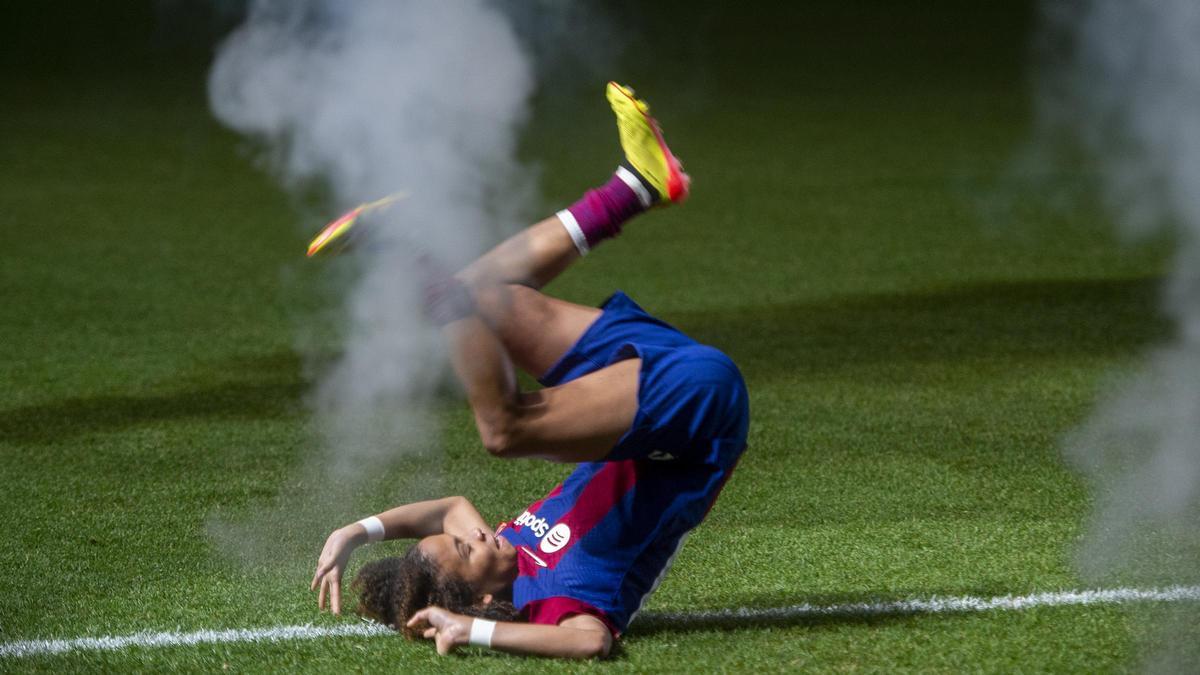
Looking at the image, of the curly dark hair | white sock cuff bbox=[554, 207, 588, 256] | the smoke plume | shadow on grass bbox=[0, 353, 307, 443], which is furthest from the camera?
the smoke plume

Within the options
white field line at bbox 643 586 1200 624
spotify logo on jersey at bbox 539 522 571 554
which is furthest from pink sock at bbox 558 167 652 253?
white field line at bbox 643 586 1200 624

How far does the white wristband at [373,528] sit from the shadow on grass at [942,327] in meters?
2.68

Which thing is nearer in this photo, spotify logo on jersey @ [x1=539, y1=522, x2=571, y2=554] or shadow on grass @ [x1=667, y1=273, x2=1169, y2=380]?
spotify logo on jersey @ [x1=539, y1=522, x2=571, y2=554]

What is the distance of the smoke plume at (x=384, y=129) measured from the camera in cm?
582

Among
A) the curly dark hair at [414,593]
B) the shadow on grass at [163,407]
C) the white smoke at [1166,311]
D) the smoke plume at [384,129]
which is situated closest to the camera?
the curly dark hair at [414,593]

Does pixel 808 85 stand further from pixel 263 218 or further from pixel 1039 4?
pixel 263 218

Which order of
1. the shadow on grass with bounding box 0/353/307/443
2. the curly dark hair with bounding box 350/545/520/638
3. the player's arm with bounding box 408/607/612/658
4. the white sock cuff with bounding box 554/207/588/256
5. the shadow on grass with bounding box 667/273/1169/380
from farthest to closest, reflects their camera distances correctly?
the shadow on grass with bounding box 667/273/1169/380 → the shadow on grass with bounding box 0/353/307/443 → the white sock cuff with bounding box 554/207/588/256 → the curly dark hair with bounding box 350/545/520/638 → the player's arm with bounding box 408/607/612/658

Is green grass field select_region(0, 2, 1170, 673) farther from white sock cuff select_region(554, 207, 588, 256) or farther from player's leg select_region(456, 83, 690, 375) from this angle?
white sock cuff select_region(554, 207, 588, 256)

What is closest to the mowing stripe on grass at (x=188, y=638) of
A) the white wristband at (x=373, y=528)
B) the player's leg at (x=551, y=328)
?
the white wristband at (x=373, y=528)

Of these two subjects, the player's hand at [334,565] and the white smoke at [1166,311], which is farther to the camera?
the white smoke at [1166,311]

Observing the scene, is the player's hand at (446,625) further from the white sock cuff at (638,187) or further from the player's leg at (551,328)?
the white sock cuff at (638,187)

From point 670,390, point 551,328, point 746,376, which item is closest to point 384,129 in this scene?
point 746,376

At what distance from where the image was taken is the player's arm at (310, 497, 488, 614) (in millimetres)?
3666

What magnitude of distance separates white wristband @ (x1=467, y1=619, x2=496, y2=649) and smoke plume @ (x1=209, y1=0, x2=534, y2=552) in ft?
5.62
